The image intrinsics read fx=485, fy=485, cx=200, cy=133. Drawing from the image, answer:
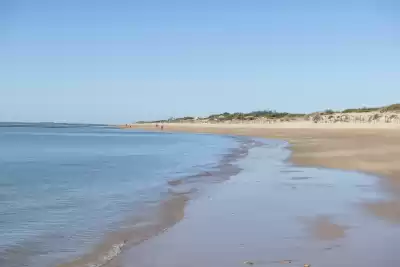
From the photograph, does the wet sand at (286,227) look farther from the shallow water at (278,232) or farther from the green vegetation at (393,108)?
the green vegetation at (393,108)

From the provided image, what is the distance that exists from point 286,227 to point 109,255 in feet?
10.0

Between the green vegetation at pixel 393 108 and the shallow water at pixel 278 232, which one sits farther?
the green vegetation at pixel 393 108

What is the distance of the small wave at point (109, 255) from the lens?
6324mm

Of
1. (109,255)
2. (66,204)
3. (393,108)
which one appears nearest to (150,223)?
(109,255)

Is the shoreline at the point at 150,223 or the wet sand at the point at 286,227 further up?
the wet sand at the point at 286,227

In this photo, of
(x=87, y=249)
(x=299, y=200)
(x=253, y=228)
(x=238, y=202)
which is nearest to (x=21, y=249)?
(x=87, y=249)

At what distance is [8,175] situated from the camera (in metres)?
17.2

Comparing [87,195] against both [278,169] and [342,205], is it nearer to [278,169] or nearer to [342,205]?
[342,205]

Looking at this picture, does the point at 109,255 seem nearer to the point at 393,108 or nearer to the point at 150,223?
the point at 150,223

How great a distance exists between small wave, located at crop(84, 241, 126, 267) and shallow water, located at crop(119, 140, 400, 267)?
0.54ft

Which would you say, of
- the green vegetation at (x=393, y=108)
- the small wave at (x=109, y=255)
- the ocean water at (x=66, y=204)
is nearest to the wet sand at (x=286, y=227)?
the small wave at (x=109, y=255)

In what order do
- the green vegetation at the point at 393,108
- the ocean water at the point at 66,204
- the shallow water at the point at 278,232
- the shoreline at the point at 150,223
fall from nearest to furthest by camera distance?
the shallow water at the point at 278,232 → the shoreline at the point at 150,223 → the ocean water at the point at 66,204 → the green vegetation at the point at 393,108

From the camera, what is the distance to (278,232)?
7.75 m

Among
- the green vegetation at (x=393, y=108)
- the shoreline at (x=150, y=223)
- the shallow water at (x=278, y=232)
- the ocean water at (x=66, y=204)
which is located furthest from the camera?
the green vegetation at (x=393, y=108)
